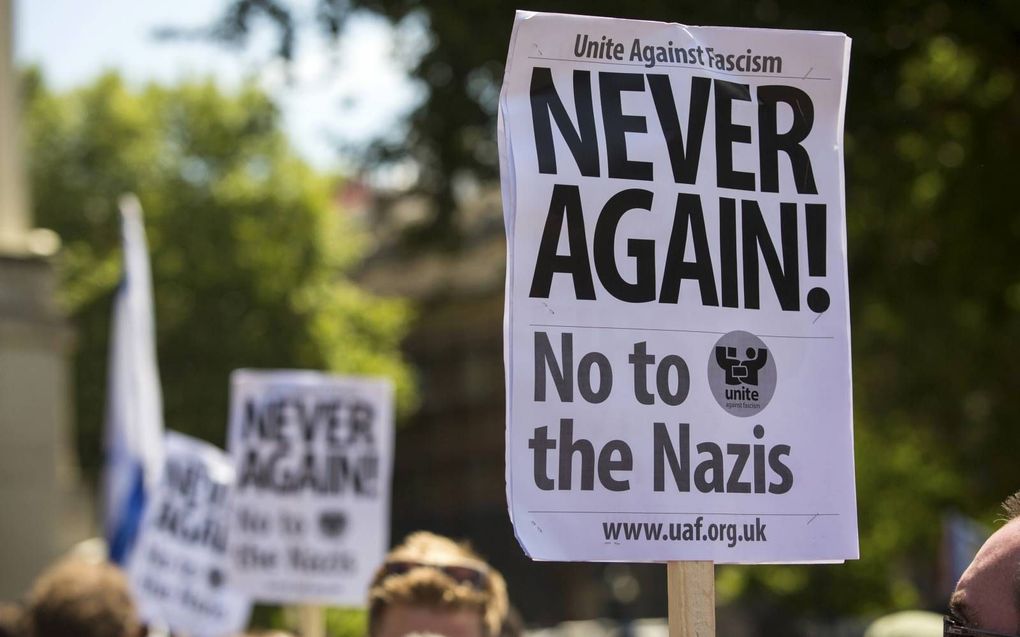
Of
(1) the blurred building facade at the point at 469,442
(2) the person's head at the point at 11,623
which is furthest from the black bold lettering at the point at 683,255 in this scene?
(1) the blurred building facade at the point at 469,442

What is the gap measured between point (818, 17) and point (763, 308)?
5853 millimetres

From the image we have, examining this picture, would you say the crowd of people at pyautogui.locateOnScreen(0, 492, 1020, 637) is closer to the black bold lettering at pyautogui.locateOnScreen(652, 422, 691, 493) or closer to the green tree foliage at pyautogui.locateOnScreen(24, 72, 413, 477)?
the black bold lettering at pyautogui.locateOnScreen(652, 422, 691, 493)

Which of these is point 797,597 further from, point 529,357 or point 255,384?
point 529,357

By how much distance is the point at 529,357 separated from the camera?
9.43ft

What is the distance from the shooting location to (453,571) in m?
3.95

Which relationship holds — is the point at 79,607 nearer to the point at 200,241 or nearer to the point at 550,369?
the point at 550,369

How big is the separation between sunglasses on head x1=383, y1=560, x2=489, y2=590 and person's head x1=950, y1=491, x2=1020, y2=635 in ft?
5.82

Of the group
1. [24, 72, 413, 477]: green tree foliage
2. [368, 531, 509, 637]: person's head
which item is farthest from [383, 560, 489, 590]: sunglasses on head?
[24, 72, 413, 477]: green tree foliage

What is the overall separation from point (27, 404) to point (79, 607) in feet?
22.3

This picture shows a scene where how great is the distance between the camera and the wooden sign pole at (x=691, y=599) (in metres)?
2.83

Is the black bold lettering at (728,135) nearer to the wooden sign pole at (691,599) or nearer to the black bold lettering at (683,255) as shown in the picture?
the black bold lettering at (683,255)

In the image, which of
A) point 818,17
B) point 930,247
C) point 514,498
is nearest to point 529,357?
point 514,498

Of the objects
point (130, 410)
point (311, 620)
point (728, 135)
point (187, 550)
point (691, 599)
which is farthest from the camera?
point (130, 410)

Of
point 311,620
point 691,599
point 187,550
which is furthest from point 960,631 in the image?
point 187,550
